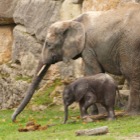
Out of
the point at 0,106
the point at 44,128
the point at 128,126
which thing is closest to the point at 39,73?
the point at 44,128

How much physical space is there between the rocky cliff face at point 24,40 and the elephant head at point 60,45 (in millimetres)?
3234

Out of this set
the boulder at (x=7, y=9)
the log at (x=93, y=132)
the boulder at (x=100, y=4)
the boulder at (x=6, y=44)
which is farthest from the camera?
the boulder at (x=6, y=44)

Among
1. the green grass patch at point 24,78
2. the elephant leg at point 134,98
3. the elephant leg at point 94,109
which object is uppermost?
the elephant leg at point 134,98

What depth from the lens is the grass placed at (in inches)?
484

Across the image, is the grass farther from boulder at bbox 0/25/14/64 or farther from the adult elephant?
boulder at bbox 0/25/14/64

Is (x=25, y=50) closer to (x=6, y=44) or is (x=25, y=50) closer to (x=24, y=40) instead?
(x=24, y=40)

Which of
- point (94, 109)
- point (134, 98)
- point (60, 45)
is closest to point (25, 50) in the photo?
point (60, 45)

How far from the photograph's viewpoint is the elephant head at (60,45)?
17.1m

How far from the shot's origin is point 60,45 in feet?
56.6

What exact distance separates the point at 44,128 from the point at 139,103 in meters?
2.83

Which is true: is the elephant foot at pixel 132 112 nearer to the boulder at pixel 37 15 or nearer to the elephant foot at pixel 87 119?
the elephant foot at pixel 87 119

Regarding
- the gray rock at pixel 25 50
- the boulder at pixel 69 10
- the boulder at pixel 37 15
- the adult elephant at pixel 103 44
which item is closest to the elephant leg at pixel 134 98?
the adult elephant at pixel 103 44

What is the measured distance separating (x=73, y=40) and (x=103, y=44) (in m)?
0.89

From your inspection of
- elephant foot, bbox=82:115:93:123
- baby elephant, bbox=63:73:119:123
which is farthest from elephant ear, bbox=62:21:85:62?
elephant foot, bbox=82:115:93:123
